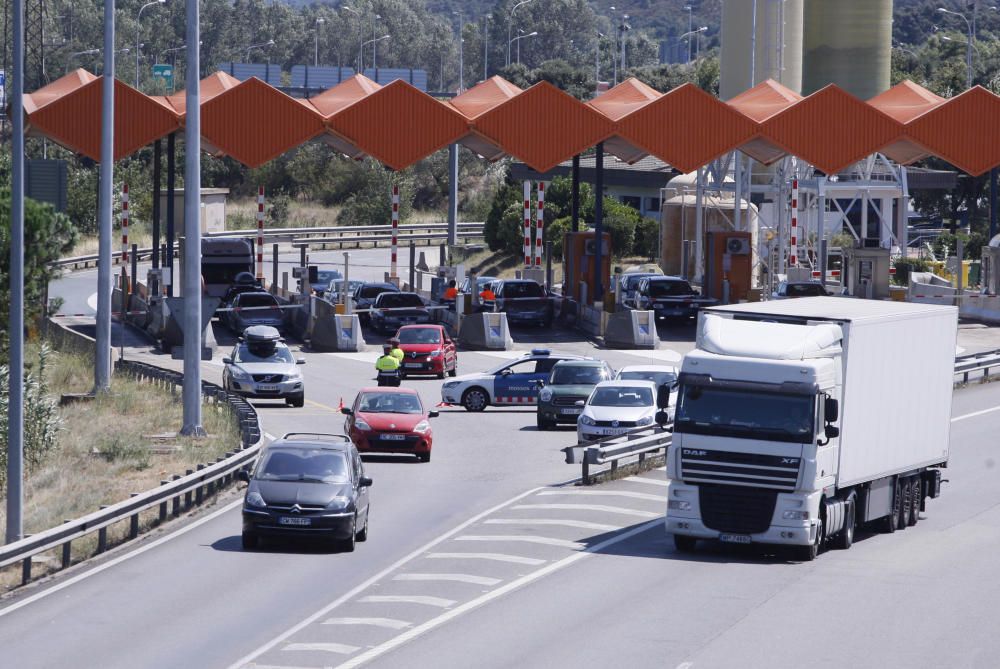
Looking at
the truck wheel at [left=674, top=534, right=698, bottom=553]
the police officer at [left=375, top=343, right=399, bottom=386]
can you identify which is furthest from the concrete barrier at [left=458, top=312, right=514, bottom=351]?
the truck wheel at [left=674, top=534, right=698, bottom=553]

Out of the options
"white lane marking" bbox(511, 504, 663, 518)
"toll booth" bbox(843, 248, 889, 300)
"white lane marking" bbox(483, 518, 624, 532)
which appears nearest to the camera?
"white lane marking" bbox(483, 518, 624, 532)

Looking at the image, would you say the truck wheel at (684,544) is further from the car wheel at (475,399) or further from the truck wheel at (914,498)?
the car wheel at (475,399)

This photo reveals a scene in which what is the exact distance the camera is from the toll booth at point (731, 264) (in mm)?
56000

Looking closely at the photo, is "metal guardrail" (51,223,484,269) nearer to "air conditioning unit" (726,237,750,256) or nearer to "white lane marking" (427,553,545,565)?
"air conditioning unit" (726,237,750,256)

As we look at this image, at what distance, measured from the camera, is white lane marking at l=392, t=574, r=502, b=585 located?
64.6ft

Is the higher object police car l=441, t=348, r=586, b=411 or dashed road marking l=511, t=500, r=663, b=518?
police car l=441, t=348, r=586, b=411

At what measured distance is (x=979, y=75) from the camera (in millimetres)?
124562

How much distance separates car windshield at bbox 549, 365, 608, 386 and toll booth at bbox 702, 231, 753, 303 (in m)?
20.6

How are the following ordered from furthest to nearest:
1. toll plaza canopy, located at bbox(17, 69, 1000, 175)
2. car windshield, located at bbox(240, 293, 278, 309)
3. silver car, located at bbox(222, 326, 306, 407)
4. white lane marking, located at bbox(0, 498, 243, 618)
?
car windshield, located at bbox(240, 293, 278, 309)
toll plaza canopy, located at bbox(17, 69, 1000, 175)
silver car, located at bbox(222, 326, 306, 407)
white lane marking, located at bbox(0, 498, 243, 618)

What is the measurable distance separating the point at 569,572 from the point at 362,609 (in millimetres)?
3525

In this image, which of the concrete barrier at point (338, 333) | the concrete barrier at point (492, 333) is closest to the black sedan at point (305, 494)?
the concrete barrier at point (338, 333)

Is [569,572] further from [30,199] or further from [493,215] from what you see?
[493,215]

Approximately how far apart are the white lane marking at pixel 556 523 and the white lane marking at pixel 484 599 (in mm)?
446

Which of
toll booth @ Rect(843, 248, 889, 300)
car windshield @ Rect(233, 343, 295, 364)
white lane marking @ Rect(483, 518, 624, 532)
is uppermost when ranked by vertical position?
toll booth @ Rect(843, 248, 889, 300)
